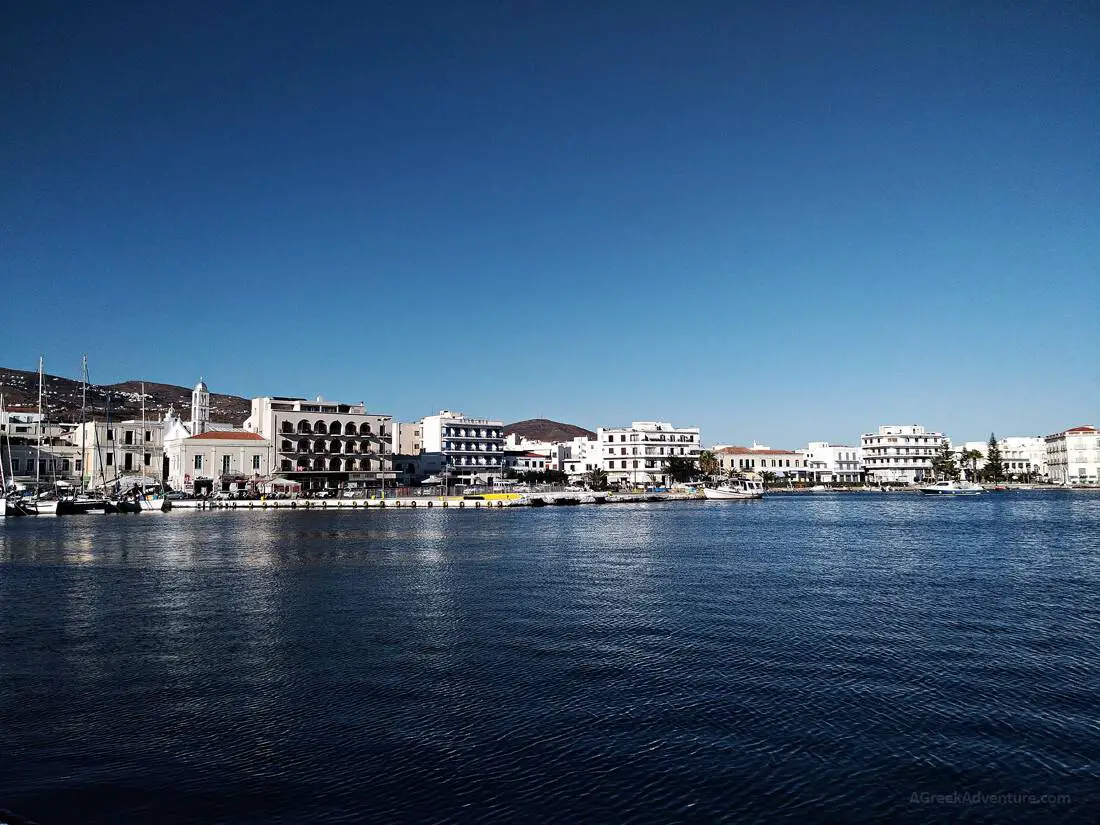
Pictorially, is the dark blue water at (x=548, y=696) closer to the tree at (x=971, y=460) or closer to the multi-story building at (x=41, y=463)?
the multi-story building at (x=41, y=463)

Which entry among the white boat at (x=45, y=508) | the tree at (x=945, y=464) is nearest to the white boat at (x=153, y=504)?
the white boat at (x=45, y=508)

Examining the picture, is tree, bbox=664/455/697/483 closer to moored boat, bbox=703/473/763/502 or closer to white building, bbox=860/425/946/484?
moored boat, bbox=703/473/763/502

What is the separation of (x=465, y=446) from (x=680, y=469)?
123 ft

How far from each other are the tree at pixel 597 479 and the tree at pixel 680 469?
11122mm

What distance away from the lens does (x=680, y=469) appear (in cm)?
13600

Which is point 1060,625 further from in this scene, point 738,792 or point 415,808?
point 415,808

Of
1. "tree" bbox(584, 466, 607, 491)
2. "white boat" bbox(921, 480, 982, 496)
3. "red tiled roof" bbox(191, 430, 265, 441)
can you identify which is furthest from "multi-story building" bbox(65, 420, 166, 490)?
"white boat" bbox(921, 480, 982, 496)

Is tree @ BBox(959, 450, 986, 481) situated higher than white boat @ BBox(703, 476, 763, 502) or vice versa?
tree @ BBox(959, 450, 986, 481)

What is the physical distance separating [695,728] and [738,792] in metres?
2.17

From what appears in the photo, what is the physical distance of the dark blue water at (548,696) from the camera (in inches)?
386

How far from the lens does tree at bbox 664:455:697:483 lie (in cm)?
13588

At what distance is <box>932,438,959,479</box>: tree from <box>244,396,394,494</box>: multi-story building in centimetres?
11286

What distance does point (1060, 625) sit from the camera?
1941cm

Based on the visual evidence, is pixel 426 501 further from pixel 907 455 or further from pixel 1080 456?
pixel 1080 456
